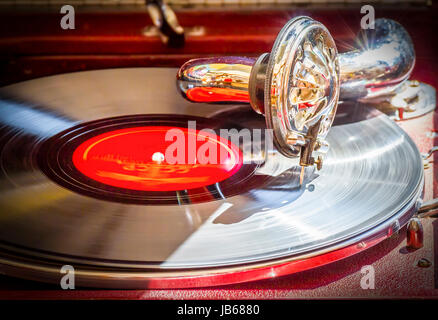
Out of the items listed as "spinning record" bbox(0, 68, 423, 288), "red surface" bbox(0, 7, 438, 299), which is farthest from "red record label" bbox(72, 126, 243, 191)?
"red surface" bbox(0, 7, 438, 299)

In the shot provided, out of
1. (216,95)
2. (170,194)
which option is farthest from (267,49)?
(170,194)

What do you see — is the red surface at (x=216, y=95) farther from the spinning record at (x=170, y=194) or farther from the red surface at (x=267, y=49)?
the red surface at (x=267, y=49)

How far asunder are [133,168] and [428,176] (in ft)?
1.63

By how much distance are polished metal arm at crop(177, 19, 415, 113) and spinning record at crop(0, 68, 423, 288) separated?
0.24ft

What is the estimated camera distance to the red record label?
94cm

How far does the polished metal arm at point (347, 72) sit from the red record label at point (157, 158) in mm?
94

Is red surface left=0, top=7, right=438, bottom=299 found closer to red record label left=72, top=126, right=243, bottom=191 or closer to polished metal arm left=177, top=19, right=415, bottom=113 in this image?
polished metal arm left=177, top=19, right=415, bottom=113

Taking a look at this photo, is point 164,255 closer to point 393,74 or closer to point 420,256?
point 420,256

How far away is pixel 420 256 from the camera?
2.46ft

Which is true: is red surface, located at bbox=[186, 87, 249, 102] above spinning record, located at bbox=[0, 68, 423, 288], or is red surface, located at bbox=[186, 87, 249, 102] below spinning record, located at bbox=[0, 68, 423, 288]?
above

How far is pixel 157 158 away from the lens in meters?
1.01

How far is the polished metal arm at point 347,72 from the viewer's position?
0.93m

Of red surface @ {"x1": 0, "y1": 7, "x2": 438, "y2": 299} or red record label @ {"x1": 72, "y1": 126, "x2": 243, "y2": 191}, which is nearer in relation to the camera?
Answer: red surface @ {"x1": 0, "y1": 7, "x2": 438, "y2": 299}

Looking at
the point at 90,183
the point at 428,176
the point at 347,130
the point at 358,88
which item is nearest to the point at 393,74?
the point at 358,88
